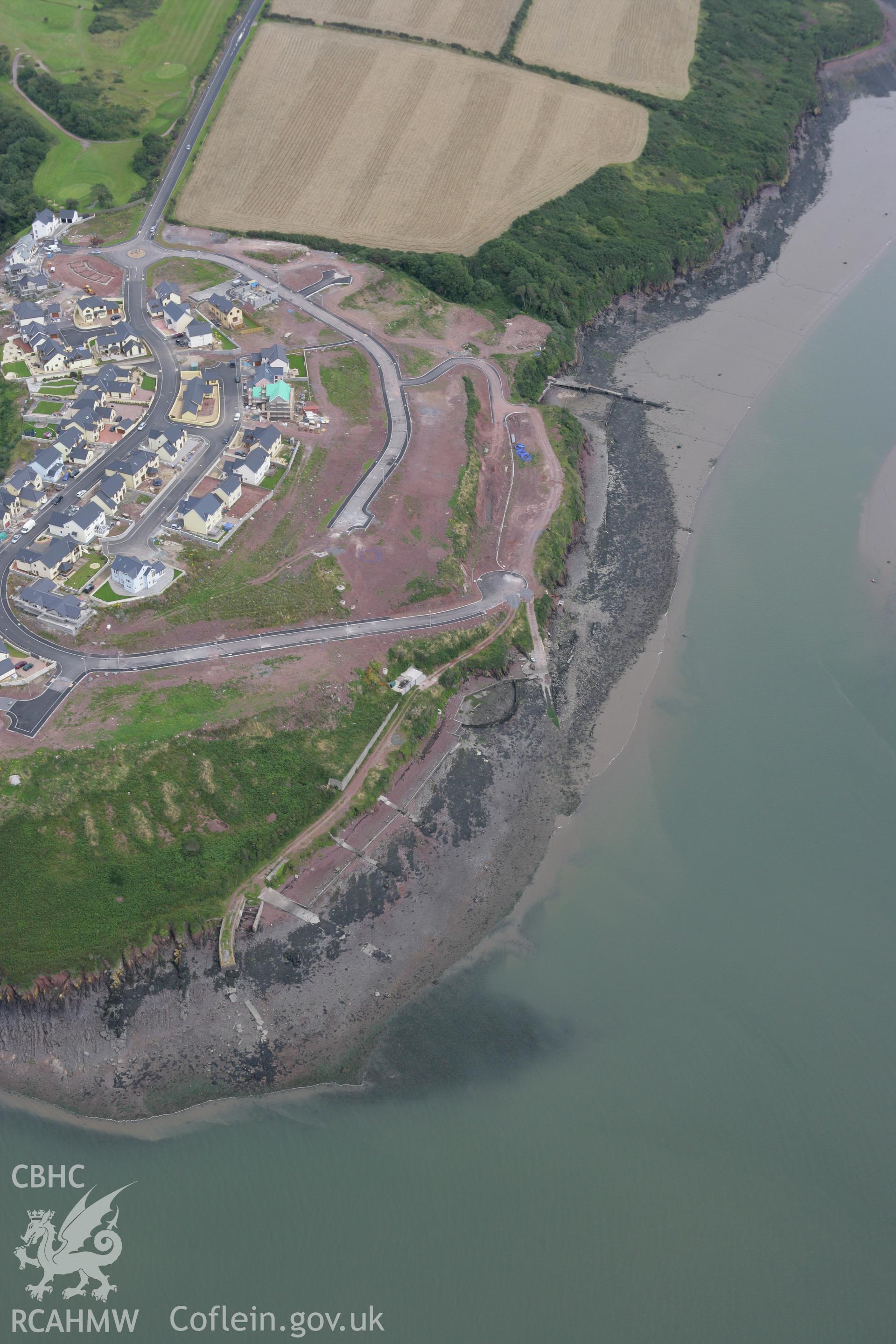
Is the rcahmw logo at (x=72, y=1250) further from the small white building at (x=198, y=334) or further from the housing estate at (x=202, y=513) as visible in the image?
the small white building at (x=198, y=334)

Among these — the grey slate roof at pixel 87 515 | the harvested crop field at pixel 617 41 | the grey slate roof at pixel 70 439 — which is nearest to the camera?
the grey slate roof at pixel 87 515

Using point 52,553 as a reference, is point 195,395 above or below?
above

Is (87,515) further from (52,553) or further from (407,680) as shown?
(407,680)

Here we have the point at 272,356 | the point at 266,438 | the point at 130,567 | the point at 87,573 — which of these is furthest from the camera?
the point at 272,356

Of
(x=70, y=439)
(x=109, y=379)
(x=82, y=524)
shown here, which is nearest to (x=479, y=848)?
(x=82, y=524)

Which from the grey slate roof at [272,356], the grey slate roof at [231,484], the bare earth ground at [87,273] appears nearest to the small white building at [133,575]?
the grey slate roof at [231,484]

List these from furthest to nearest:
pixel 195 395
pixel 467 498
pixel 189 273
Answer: pixel 189 273, pixel 195 395, pixel 467 498
